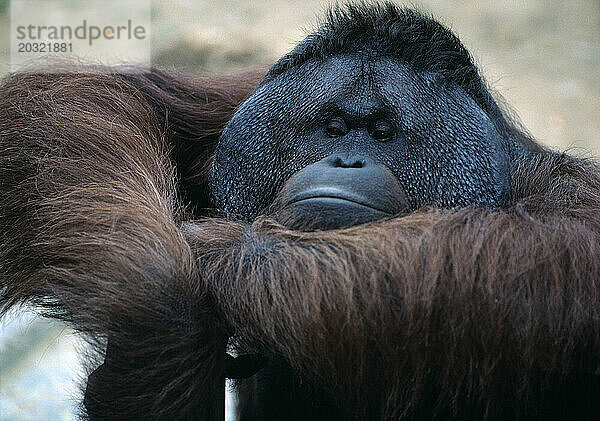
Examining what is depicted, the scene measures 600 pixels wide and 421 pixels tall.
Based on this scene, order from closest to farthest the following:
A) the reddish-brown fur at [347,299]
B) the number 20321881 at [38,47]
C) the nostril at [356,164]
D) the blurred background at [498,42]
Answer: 1. the reddish-brown fur at [347,299]
2. the nostril at [356,164]
3. the number 20321881 at [38,47]
4. the blurred background at [498,42]

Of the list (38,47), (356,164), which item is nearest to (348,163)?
(356,164)

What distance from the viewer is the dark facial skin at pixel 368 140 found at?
232cm

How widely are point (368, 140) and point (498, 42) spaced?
4.48 metres

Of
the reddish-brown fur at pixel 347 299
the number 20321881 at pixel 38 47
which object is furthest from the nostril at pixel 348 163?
the number 20321881 at pixel 38 47

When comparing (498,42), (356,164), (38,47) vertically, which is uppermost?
(498,42)

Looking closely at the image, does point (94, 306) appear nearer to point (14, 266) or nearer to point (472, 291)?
point (14, 266)

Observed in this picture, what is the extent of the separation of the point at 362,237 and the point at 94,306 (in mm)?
641

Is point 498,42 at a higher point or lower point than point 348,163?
higher

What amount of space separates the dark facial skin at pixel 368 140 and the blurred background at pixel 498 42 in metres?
3.37

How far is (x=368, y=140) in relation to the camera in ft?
7.66

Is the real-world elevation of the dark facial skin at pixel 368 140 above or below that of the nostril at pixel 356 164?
above

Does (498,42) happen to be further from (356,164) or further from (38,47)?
(356,164)

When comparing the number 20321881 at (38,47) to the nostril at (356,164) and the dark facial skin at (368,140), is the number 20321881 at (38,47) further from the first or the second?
the nostril at (356,164)

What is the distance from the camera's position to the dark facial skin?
232 cm
